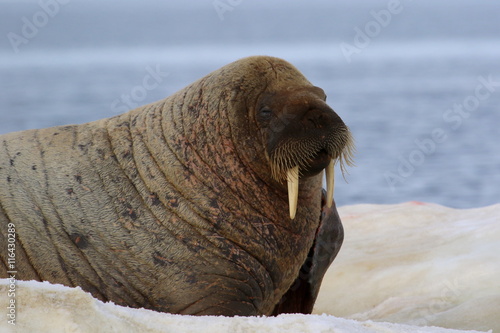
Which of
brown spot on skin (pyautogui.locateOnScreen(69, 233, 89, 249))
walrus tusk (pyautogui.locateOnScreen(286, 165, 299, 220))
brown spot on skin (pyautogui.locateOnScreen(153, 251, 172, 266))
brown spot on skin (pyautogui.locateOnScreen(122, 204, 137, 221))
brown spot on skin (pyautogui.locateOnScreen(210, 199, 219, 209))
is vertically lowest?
brown spot on skin (pyautogui.locateOnScreen(153, 251, 172, 266))

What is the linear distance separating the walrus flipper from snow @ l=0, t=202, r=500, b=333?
1.22ft

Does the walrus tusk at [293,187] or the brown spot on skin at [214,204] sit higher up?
the walrus tusk at [293,187]

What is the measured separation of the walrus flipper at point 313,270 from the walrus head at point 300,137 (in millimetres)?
665

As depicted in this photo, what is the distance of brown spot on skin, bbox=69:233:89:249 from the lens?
19.4 feet

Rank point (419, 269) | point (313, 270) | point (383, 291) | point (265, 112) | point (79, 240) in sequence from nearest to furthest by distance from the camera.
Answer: point (79, 240)
point (265, 112)
point (313, 270)
point (383, 291)
point (419, 269)

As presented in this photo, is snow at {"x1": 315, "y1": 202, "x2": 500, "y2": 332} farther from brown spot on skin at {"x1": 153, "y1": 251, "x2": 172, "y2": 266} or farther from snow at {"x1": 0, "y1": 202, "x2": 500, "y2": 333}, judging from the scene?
brown spot on skin at {"x1": 153, "y1": 251, "x2": 172, "y2": 266}

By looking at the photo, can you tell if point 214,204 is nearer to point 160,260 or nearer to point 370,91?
point 160,260

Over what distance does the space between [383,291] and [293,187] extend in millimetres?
1866

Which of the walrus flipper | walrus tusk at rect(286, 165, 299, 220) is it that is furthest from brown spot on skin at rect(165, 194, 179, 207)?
the walrus flipper

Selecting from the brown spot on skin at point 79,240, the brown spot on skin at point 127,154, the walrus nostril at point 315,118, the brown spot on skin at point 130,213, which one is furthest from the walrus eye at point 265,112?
the brown spot on skin at point 79,240

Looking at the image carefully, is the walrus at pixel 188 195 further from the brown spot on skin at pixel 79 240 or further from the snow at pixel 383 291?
the snow at pixel 383 291

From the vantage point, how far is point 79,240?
5930 millimetres

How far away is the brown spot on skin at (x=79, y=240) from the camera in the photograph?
233 inches

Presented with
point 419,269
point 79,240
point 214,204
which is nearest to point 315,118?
point 214,204
